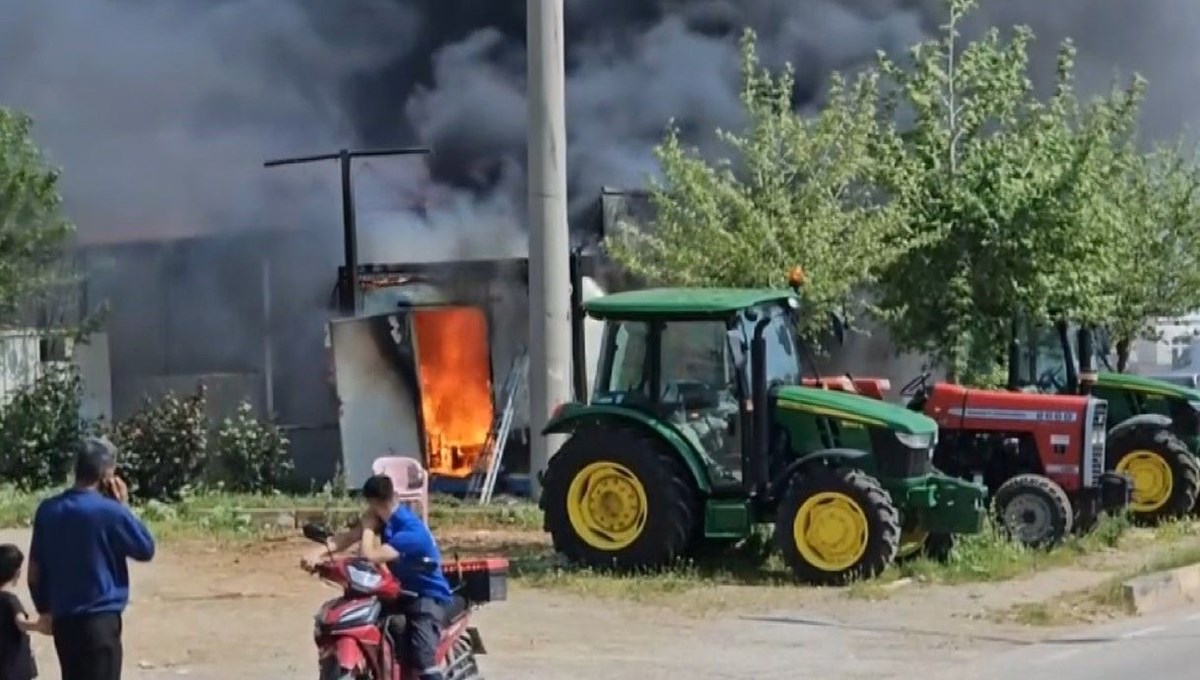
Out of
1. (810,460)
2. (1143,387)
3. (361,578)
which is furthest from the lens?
(1143,387)

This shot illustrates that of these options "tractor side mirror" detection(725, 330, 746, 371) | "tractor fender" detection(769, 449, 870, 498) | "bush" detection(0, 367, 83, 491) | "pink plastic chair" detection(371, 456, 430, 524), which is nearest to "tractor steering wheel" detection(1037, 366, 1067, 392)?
"tractor fender" detection(769, 449, 870, 498)

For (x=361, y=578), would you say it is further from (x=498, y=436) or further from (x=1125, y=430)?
(x=498, y=436)

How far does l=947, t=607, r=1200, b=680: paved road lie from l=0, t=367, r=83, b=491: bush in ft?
50.5

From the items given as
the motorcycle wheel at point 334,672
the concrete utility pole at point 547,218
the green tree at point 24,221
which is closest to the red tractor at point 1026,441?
the concrete utility pole at point 547,218

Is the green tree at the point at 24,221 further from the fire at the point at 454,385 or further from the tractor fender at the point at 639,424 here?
the tractor fender at the point at 639,424

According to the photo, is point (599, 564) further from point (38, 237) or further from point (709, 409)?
point (38, 237)

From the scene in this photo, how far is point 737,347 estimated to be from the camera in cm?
1517

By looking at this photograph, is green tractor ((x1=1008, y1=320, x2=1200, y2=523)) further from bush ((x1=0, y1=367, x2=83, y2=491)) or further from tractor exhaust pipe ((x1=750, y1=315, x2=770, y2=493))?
bush ((x1=0, y1=367, x2=83, y2=491))

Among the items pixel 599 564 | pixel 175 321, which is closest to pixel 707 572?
pixel 599 564

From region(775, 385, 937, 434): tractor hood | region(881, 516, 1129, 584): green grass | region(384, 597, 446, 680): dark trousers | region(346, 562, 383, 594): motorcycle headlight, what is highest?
region(775, 385, 937, 434): tractor hood

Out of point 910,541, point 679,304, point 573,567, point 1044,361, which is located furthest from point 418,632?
point 1044,361

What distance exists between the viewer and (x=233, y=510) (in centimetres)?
2142

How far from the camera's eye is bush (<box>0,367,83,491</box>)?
983 inches

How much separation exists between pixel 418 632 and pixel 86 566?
161cm
